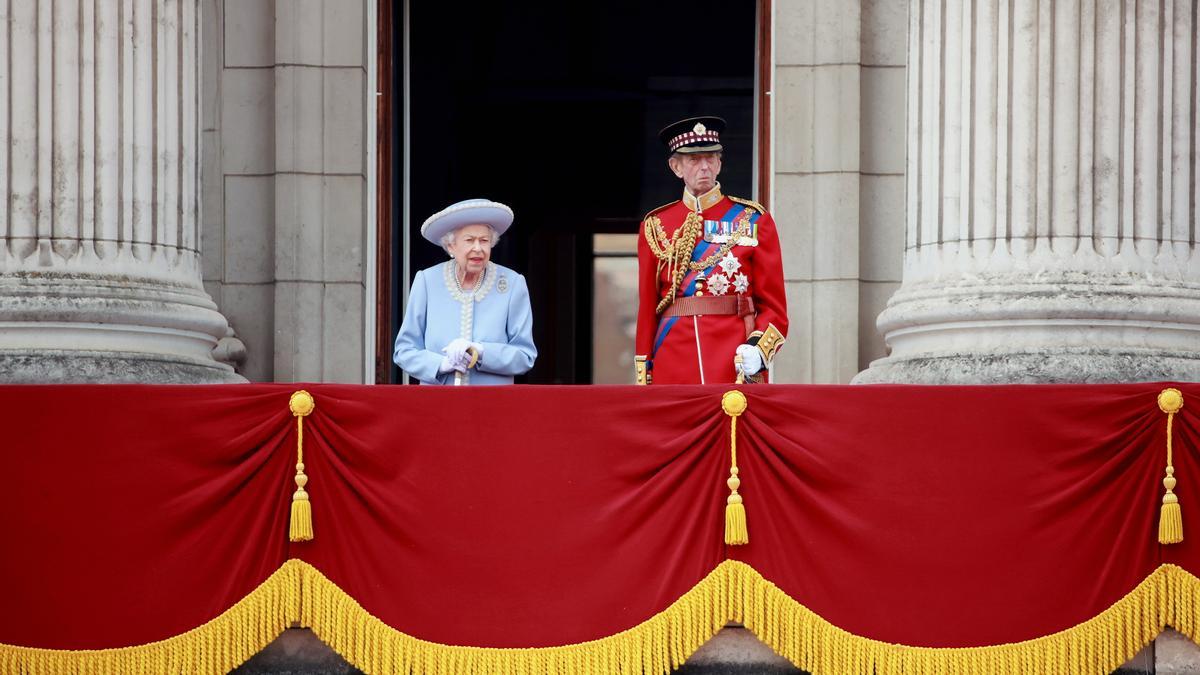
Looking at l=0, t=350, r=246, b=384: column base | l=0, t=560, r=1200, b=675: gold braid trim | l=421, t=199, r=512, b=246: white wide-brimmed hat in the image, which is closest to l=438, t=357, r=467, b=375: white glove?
l=421, t=199, r=512, b=246: white wide-brimmed hat

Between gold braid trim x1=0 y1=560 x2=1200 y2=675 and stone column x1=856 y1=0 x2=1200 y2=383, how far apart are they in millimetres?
1621

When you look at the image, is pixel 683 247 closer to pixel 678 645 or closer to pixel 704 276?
pixel 704 276

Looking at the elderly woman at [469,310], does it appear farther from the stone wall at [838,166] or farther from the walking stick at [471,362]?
the stone wall at [838,166]

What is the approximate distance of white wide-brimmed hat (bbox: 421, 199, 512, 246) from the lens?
365 inches

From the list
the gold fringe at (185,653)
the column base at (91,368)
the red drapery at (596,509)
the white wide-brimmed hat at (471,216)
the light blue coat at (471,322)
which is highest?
the white wide-brimmed hat at (471,216)

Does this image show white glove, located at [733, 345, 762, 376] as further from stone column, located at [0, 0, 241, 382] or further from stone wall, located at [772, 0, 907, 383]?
stone wall, located at [772, 0, 907, 383]

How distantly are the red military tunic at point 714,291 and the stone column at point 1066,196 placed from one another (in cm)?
78

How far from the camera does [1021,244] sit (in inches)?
381

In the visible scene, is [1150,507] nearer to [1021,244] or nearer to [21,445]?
[1021,244]

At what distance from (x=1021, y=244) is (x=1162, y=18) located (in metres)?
1.28

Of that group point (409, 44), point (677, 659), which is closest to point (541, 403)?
point (677, 659)

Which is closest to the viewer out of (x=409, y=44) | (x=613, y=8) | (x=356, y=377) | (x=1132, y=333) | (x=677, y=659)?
(x=677, y=659)

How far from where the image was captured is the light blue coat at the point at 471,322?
30.5 feet

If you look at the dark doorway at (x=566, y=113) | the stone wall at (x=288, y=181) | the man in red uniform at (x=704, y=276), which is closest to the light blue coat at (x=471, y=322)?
the man in red uniform at (x=704, y=276)
